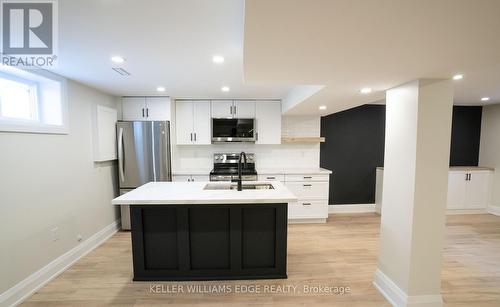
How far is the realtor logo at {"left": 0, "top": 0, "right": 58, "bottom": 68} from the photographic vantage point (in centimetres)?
131

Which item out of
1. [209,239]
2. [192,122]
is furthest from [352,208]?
[192,122]

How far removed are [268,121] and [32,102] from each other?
339cm

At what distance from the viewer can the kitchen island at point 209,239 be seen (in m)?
2.31

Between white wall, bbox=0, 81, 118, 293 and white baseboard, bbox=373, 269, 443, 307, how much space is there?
3.61 metres

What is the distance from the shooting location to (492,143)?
448cm

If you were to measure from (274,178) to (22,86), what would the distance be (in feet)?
12.0

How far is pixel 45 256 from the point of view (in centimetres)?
237

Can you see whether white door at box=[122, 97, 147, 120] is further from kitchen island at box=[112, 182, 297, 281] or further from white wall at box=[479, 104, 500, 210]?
white wall at box=[479, 104, 500, 210]

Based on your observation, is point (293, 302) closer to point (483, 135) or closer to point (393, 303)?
point (393, 303)

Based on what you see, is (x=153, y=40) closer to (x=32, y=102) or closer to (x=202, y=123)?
(x=32, y=102)

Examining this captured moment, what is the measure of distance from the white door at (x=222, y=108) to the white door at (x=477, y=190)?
508 centimetres

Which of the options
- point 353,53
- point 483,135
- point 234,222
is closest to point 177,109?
point 234,222

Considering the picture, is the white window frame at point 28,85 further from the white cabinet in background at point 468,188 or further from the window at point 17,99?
the white cabinet in background at point 468,188

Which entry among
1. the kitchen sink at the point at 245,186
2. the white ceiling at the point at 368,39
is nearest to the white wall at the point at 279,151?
the kitchen sink at the point at 245,186
